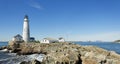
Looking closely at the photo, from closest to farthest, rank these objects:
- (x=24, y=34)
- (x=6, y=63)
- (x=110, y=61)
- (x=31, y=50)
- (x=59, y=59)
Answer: (x=110, y=61) → (x=59, y=59) → (x=6, y=63) → (x=31, y=50) → (x=24, y=34)

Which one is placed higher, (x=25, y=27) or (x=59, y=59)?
(x=25, y=27)

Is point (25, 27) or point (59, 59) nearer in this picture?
point (59, 59)

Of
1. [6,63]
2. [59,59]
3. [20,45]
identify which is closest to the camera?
[59,59]

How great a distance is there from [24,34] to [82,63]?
5439cm

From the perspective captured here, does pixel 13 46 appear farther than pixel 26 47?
Yes

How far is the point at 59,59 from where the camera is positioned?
74.3 ft

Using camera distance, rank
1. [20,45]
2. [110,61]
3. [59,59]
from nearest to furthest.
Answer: [110,61] < [59,59] < [20,45]

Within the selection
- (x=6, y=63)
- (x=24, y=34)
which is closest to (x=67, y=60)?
(x=6, y=63)

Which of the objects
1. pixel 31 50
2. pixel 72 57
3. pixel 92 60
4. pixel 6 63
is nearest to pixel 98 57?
pixel 92 60

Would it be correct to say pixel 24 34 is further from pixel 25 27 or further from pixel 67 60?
pixel 67 60

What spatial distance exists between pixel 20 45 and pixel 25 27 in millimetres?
10278

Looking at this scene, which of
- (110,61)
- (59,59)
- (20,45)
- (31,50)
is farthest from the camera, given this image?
(20,45)

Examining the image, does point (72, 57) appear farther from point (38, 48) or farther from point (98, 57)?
point (38, 48)

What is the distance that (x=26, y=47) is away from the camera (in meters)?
63.3
